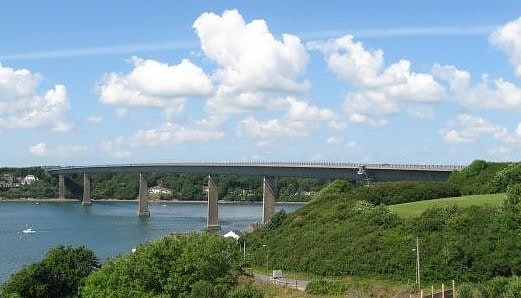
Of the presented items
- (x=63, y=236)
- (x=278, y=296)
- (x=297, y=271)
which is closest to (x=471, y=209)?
(x=297, y=271)

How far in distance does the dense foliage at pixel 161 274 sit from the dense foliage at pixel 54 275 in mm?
5838

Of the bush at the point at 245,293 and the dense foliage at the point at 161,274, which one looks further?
the dense foliage at the point at 161,274

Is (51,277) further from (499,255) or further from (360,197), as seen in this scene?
(360,197)

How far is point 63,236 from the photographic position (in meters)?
99.1

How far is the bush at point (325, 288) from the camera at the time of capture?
43906 millimetres

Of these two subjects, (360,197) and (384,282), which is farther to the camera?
(360,197)

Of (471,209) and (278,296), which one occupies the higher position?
(471,209)

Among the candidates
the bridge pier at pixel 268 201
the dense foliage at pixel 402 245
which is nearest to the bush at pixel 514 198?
the dense foliage at pixel 402 245

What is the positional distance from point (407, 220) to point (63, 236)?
2347 inches

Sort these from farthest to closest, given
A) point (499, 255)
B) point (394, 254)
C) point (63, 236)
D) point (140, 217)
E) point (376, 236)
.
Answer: point (140, 217), point (63, 236), point (376, 236), point (394, 254), point (499, 255)

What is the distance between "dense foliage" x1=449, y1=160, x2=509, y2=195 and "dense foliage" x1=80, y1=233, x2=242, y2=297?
38.3m

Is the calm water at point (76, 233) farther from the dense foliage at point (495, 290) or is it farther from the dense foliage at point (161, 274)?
the dense foliage at point (495, 290)

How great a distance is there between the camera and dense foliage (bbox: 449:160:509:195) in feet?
227

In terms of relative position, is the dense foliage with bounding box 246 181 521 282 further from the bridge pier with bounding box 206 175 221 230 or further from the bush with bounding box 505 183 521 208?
the bridge pier with bounding box 206 175 221 230
